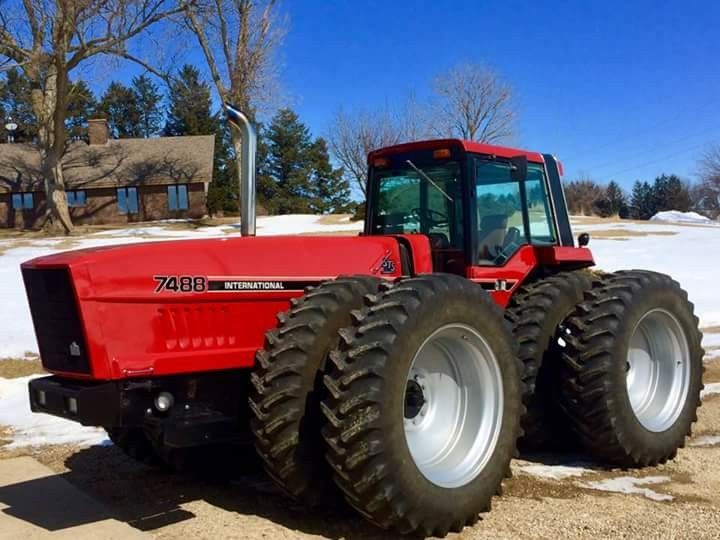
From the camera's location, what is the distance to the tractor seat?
18.0 feet

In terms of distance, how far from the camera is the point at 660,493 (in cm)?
477

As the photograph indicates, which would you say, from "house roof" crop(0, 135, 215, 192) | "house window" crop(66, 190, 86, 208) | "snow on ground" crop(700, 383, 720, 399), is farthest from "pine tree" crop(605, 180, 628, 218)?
"snow on ground" crop(700, 383, 720, 399)

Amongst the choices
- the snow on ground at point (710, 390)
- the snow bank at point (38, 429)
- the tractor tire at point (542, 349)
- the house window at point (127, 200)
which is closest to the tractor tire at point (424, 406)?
the tractor tire at point (542, 349)

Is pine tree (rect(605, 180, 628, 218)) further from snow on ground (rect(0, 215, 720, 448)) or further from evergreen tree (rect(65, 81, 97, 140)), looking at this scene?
evergreen tree (rect(65, 81, 97, 140))

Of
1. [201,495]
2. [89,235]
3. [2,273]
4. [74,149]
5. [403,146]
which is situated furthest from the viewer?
[74,149]

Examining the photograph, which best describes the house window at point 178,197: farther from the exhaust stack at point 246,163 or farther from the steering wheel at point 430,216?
the exhaust stack at point 246,163

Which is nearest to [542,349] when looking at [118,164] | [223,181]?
[118,164]

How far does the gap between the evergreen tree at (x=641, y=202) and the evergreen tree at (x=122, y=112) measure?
44.4 m

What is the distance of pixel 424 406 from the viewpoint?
4.39 m

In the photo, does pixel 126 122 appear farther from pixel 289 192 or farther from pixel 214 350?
pixel 214 350

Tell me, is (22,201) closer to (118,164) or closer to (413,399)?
(118,164)

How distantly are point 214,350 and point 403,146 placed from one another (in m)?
2.43

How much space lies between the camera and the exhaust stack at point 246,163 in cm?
441

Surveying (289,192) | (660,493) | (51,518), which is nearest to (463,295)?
(660,493)
